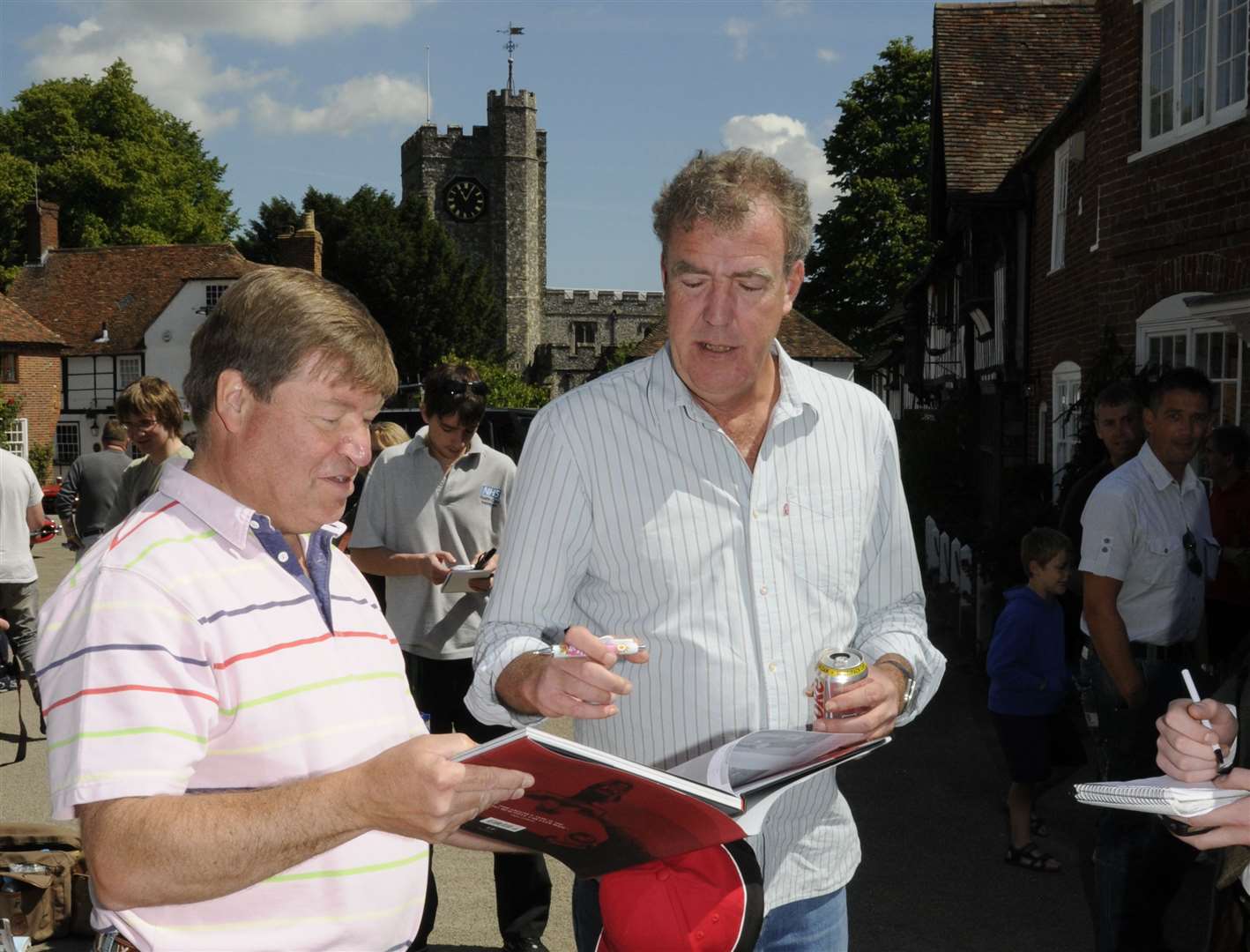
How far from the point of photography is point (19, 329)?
39.7m

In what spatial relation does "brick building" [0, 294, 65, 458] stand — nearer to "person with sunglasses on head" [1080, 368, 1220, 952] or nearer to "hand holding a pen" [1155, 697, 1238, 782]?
"person with sunglasses on head" [1080, 368, 1220, 952]

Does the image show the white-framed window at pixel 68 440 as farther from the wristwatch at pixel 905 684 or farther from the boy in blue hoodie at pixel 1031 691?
the wristwatch at pixel 905 684

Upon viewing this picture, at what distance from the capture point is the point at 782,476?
239 centimetres

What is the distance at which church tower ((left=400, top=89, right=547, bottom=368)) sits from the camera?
73.1 m

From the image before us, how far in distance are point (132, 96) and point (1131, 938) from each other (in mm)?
58720

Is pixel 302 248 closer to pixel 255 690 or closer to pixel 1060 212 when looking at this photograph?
pixel 1060 212

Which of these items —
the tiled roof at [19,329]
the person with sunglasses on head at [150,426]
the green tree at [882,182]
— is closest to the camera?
the person with sunglasses on head at [150,426]

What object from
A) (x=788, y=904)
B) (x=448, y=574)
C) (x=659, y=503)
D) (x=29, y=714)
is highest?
(x=659, y=503)

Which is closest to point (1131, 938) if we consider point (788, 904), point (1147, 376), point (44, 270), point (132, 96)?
point (788, 904)

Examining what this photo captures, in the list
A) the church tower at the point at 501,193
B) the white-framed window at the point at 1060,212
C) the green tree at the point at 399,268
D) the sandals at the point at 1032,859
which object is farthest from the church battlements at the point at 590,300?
the sandals at the point at 1032,859

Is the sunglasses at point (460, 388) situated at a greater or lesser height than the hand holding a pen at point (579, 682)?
greater

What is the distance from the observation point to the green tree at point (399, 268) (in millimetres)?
53125

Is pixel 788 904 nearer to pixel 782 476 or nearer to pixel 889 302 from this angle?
pixel 782 476

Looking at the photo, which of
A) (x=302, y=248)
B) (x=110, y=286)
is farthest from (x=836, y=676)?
(x=110, y=286)
